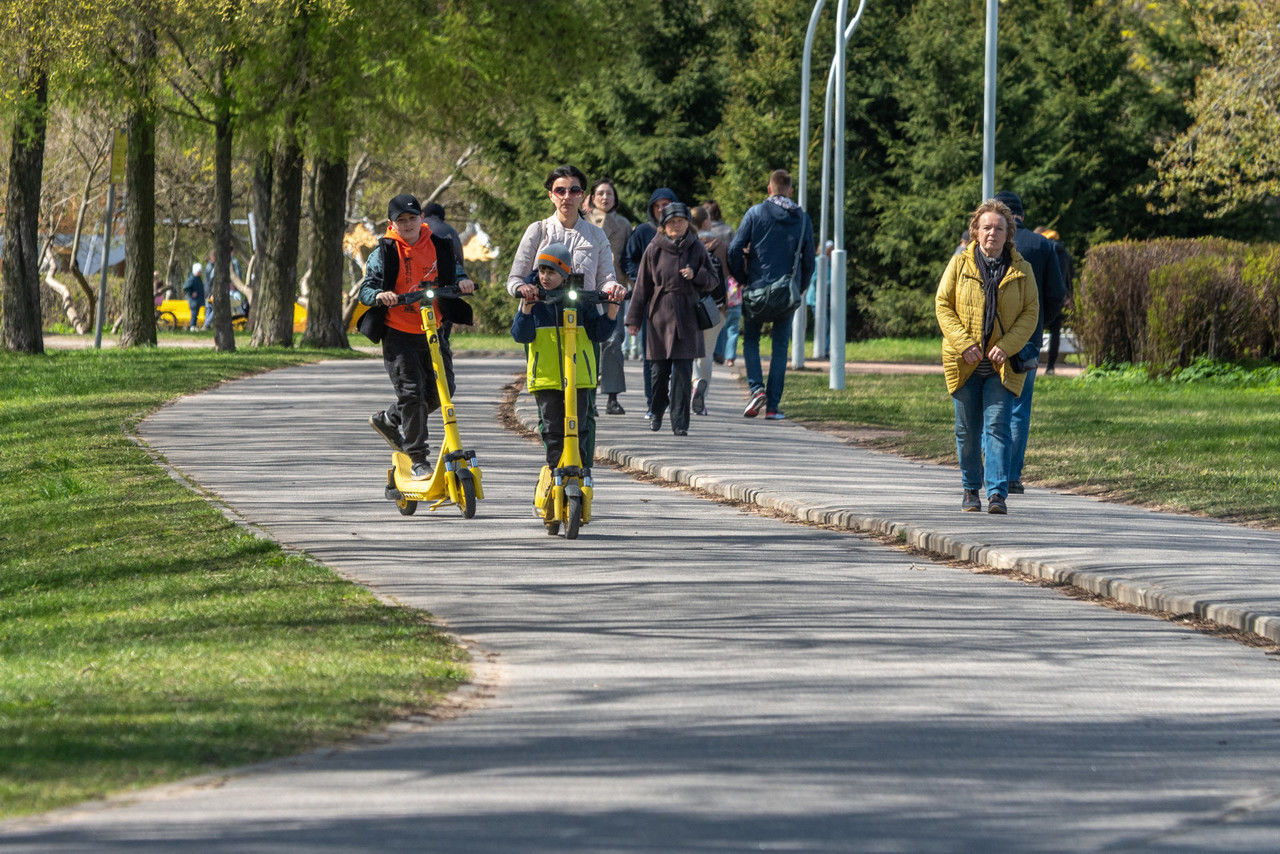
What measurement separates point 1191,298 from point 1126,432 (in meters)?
7.48

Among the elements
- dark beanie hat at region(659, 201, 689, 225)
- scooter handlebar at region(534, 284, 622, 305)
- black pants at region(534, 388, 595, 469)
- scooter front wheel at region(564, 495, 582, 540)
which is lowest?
scooter front wheel at region(564, 495, 582, 540)

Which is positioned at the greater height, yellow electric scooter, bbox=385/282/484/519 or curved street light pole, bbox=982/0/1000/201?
curved street light pole, bbox=982/0/1000/201

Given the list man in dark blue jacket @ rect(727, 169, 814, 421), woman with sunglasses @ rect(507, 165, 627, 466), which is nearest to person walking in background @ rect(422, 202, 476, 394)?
woman with sunglasses @ rect(507, 165, 627, 466)

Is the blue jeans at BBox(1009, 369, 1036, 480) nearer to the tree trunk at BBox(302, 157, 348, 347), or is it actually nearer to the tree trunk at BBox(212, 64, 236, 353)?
the tree trunk at BBox(212, 64, 236, 353)

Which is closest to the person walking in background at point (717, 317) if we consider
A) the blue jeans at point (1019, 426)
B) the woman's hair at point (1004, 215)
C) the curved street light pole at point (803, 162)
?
the blue jeans at point (1019, 426)

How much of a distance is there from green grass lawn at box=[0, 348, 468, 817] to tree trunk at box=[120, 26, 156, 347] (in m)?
18.6

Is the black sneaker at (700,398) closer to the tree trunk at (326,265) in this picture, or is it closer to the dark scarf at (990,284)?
the dark scarf at (990,284)

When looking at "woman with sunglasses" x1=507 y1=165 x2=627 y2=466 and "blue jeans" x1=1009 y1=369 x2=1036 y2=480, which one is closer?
"woman with sunglasses" x1=507 y1=165 x2=627 y2=466

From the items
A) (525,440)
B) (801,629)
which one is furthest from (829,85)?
(801,629)

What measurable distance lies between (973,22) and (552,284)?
37.5 metres

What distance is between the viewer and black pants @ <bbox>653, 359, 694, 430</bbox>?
1585 centimetres

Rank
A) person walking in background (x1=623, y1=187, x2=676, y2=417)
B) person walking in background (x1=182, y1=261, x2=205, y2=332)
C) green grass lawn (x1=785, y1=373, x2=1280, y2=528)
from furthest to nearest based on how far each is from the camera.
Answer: person walking in background (x1=182, y1=261, x2=205, y2=332) < person walking in background (x1=623, y1=187, x2=676, y2=417) < green grass lawn (x1=785, y1=373, x2=1280, y2=528)

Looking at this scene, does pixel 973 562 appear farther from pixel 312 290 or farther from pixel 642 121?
pixel 642 121

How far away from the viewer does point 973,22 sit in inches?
1811
